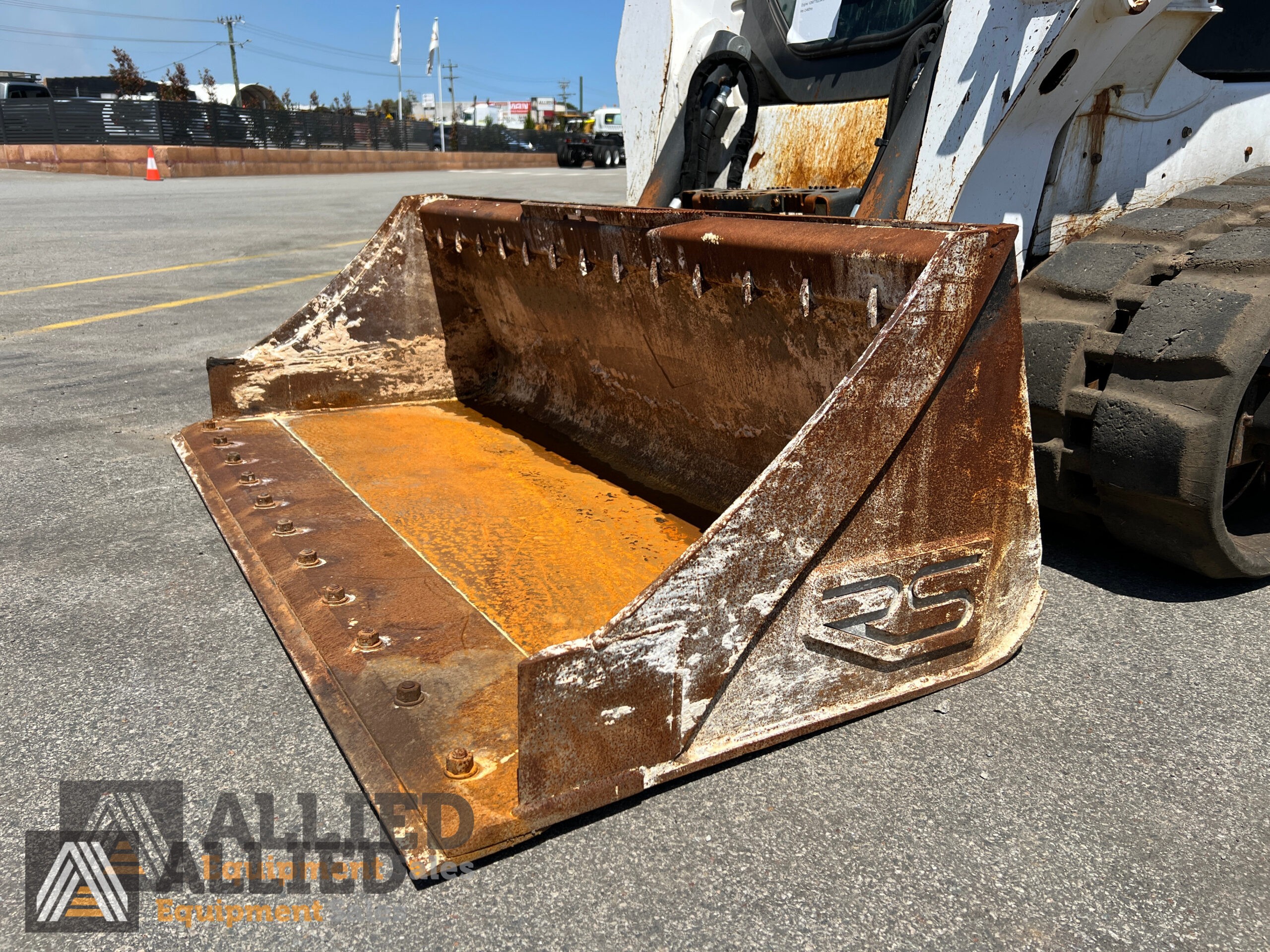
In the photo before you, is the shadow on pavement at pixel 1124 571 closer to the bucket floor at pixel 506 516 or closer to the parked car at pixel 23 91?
Result: the bucket floor at pixel 506 516

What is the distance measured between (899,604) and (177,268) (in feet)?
28.7

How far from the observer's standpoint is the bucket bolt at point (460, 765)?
1763 mm

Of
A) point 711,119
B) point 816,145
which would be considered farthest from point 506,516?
point 711,119

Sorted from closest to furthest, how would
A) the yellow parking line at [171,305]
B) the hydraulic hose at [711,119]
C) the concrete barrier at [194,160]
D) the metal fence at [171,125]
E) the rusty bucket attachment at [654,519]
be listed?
the rusty bucket attachment at [654,519] → the hydraulic hose at [711,119] → the yellow parking line at [171,305] → the concrete barrier at [194,160] → the metal fence at [171,125]

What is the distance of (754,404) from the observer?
9.58ft

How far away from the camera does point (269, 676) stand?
227 cm

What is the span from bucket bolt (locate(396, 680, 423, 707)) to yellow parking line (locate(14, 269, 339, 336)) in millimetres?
5375

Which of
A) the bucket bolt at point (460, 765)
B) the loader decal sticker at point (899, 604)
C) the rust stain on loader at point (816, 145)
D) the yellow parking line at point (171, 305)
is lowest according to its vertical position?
the yellow parking line at point (171, 305)

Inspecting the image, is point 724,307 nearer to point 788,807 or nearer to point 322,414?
point 788,807

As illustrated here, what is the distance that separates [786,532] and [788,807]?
0.52 meters

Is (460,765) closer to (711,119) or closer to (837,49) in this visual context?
Answer: (711,119)

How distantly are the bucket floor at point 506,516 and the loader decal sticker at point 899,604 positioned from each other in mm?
578

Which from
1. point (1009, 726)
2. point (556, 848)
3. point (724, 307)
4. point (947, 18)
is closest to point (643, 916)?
point (556, 848)

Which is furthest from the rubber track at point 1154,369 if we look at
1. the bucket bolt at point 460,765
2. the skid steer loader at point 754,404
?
the bucket bolt at point 460,765
